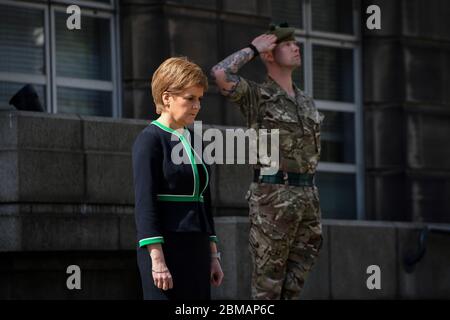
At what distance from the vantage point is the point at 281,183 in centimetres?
873

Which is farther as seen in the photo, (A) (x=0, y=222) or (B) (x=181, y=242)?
(A) (x=0, y=222)

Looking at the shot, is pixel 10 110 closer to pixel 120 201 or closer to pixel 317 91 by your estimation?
pixel 120 201

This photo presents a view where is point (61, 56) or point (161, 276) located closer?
point (161, 276)

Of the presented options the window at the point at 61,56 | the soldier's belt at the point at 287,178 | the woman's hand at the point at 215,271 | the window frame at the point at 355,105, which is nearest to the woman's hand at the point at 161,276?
the woman's hand at the point at 215,271

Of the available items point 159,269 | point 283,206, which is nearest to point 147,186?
point 159,269

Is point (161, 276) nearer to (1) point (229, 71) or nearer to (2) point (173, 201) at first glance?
(2) point (173, 201)

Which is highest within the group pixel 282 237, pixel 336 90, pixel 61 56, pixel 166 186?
pixel 61 56

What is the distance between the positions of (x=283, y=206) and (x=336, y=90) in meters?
5.81

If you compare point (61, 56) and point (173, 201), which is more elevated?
point (61, 56)

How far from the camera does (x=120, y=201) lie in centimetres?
1084

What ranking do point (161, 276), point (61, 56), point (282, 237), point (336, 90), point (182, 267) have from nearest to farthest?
1. point (161, 276)
2. point (182, 267)
3. point (282, 237)
4. point (61, 56)
5. point (336, 90)

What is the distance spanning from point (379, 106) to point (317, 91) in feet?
2.26

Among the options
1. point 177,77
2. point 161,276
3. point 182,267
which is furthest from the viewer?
point 177,77
